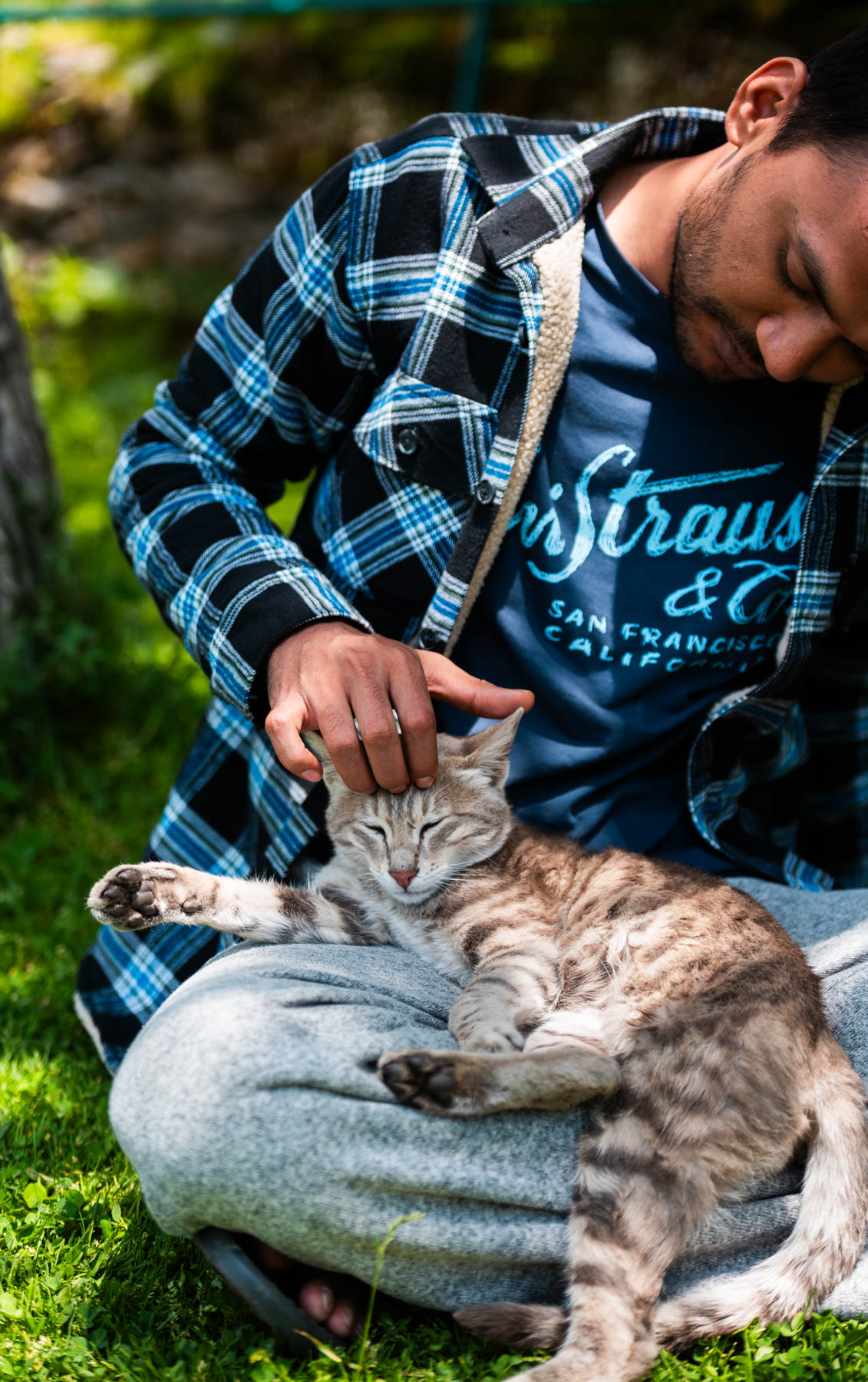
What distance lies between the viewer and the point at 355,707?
6.99 ft

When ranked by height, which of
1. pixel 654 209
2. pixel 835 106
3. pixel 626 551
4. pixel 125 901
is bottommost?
pixel 125 901

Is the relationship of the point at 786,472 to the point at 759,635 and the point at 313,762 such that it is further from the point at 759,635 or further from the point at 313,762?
the point at 313,762

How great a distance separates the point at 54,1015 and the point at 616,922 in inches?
58.3

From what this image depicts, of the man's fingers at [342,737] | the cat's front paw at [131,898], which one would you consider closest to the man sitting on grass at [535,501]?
the man's fingers at [342,737]

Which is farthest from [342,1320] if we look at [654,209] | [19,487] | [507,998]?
[19,487]

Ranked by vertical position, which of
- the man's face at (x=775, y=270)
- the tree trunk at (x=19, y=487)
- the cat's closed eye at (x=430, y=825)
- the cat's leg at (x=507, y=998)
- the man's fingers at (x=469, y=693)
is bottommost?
the cat's leg at (x=507, y=998)

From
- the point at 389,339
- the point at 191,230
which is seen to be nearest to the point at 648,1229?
the point at 389,339

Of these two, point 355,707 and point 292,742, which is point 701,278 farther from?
point 292,742

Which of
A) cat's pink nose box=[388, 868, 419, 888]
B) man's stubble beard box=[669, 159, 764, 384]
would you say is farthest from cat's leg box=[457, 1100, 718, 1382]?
man's stubble beard box=[669, 159, 764, 384]

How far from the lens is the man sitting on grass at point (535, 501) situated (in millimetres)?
2209

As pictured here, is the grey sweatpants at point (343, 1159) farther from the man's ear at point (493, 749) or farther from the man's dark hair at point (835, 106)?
the man's dark hair at point (835, 106)

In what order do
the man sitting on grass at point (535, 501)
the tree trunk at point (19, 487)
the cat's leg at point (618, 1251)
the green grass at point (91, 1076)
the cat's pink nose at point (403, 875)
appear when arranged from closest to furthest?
the cat's leg at point (618, 1251) → the green grass at point (91, 1076) → the man sitting on grass at point (535, 501) → the cat's pink nose at point (403, 875) → the tree trunk at point (19, 487)

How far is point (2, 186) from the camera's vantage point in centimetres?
697

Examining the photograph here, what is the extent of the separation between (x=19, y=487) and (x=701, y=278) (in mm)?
2334
